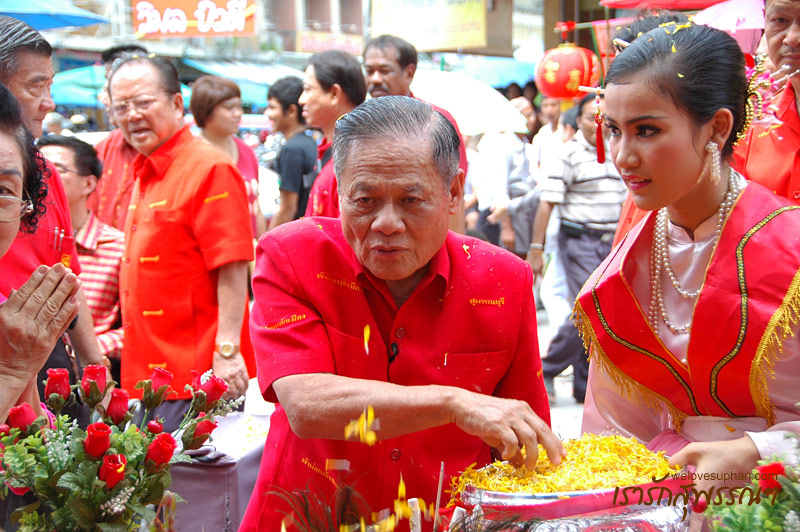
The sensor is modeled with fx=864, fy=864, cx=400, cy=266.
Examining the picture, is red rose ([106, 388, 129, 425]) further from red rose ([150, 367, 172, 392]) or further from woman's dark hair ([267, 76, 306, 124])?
woman's dark hair ([267, 76, 306, 124])

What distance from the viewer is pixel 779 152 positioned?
261 centimetres

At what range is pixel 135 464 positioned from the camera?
1638mm

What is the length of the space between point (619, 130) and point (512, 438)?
793 mm

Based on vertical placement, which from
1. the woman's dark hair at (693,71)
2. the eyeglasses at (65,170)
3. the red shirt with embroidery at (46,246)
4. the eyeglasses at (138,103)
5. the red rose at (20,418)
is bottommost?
the red rose at (20,418)

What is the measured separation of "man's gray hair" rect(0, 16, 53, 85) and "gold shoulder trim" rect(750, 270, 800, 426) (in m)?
2.42

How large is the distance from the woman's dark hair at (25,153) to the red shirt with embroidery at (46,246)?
587 millimetres

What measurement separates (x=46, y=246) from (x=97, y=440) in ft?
5.16

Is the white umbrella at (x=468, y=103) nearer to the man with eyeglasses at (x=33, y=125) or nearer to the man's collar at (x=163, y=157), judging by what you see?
the man's collar at (x=163, y=157)

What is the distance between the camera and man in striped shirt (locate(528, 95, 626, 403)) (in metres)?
5.58

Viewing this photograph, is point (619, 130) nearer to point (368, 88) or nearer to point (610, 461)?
point (610, 461)

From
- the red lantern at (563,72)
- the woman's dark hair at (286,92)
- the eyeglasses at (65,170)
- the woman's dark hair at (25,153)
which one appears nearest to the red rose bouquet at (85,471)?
the woman's dark hair at (25,153)

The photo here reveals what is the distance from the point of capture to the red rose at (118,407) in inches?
68.7

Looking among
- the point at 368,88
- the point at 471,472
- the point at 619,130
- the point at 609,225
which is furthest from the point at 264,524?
the point at 609,225

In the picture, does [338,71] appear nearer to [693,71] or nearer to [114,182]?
[114,182]
